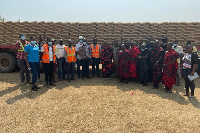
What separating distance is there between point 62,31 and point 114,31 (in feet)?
8.35

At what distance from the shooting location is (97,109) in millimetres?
4223

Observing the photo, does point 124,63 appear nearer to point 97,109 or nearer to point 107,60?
point 107,60

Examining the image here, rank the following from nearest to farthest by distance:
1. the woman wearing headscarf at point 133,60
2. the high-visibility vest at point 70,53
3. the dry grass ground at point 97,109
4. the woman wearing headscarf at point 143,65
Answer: the dry grass ground at point 97,109 → the woman wearing headscarf at point 143,65 → the woman wearing headscarf at point 133,60 → the high-visibility vest at point 70,53

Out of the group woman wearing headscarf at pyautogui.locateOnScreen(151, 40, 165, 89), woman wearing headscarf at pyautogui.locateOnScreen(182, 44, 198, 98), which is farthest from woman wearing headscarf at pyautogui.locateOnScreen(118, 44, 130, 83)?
woman wearing headscarf at pyautogui.locateOnScreen(182, 44, 198, 98)

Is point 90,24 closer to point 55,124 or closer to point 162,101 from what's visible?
point 162,101

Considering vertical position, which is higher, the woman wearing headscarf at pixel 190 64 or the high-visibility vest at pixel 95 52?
the high-visibility vest at pixel 95 52

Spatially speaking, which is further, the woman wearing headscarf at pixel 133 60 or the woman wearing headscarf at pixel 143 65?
the woman wearing headscarf at pixel 133 60

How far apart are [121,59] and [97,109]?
3.03 metres

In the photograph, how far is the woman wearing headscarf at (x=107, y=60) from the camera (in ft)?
23.8

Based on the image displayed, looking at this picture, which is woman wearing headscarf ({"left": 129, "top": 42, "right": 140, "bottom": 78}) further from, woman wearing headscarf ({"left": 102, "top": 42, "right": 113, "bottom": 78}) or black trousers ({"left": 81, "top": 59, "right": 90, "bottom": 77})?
black trousers ({"left": 81, "top": 59, "right": 90, "bottom": 77})

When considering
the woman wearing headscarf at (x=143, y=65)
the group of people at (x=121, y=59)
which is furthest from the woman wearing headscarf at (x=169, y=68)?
the woman wearing headscarf at (x=143, y=65)

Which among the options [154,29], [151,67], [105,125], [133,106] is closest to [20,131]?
[105,125]

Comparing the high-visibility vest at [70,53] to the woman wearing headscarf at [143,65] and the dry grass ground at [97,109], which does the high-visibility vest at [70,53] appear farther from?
the woman wearing headscarf at [143,65]

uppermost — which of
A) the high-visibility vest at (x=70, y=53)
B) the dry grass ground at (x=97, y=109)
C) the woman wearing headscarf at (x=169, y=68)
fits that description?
the high-visibility vest at (x=70, y=53)
